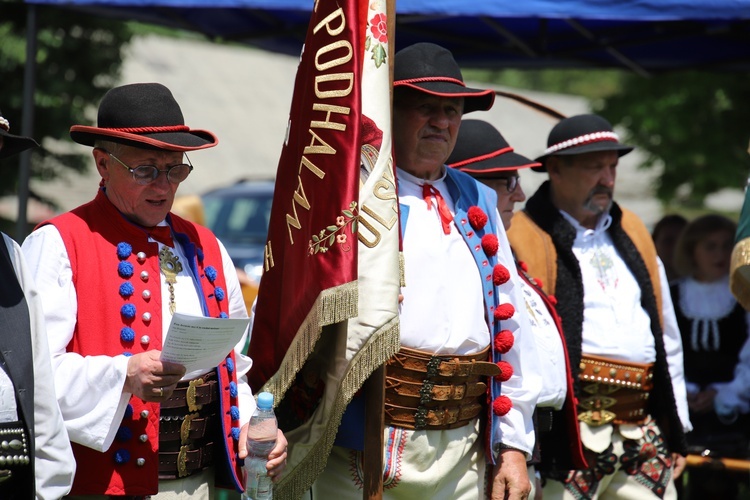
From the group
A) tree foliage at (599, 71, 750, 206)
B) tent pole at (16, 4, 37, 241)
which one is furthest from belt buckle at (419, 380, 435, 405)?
tree foliage at (599, 71, 750, 206)

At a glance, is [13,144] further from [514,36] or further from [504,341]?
[514,36]

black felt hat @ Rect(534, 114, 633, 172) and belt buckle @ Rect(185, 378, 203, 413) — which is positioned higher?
black felt hat @ Rect(534, 114, 633, 172)

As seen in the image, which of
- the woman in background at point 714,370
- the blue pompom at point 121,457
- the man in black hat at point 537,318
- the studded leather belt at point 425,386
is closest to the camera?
the blue pompom at point 121,457

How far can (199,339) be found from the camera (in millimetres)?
3004

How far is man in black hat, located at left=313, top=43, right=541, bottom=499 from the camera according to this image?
3613 mm

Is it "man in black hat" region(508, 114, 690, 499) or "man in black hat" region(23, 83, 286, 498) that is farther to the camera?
"man in black hat" region(508, 114, 690, 499)

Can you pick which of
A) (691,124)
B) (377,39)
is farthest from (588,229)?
(691,124)

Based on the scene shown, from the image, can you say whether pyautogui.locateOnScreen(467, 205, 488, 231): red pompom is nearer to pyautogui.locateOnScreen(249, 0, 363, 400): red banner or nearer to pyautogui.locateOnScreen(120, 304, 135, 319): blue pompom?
pyautogui.locateOnScreen(249, 0, 363, 400): red banner

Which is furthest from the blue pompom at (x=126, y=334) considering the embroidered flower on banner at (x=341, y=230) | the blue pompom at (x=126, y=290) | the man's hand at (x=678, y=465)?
the man's hand at (x=678, y=465)

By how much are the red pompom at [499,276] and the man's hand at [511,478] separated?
60 cm

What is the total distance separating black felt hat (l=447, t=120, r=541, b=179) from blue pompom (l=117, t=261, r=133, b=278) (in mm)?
1640

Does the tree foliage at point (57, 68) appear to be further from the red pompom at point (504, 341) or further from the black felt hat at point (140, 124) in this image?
the red pompom at point (504, 341)

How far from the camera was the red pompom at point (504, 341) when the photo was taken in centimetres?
375

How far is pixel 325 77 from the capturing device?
3.51 meters
